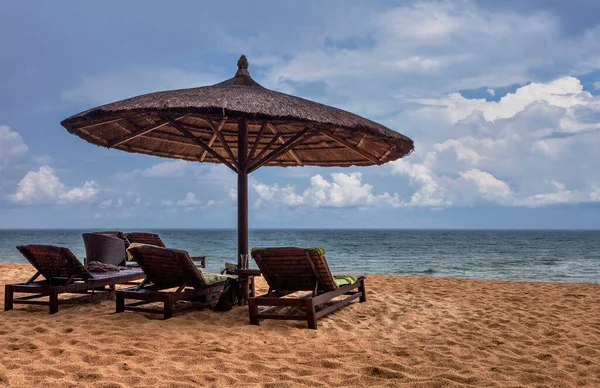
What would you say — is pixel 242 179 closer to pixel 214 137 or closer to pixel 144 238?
pixel 214 137

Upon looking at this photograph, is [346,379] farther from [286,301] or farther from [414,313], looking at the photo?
[414,313]

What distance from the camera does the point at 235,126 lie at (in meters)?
7.34

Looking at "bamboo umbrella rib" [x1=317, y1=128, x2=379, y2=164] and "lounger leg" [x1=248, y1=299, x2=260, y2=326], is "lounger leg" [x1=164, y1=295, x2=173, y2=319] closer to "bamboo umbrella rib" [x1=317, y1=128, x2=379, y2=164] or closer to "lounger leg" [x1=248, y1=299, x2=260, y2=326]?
"lounger leg" [x1=248, y1=299, x2=260, y2=326]

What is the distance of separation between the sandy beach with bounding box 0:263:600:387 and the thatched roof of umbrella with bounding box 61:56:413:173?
203 cm

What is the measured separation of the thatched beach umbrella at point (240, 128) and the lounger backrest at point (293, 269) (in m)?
0.69

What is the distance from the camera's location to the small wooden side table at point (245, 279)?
5301mm

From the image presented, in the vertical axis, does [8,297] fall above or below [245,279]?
below

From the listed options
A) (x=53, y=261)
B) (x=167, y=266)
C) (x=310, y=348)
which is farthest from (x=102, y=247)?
(x=310, y=348)

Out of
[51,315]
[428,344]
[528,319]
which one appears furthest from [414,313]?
[51,315]

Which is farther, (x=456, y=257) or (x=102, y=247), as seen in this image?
(x=456, y=257)

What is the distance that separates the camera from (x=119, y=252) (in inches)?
286

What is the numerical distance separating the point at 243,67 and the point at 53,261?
3309 millimetres

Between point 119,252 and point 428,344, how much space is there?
496 cm

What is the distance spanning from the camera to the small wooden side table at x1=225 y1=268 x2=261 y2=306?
5.30m
